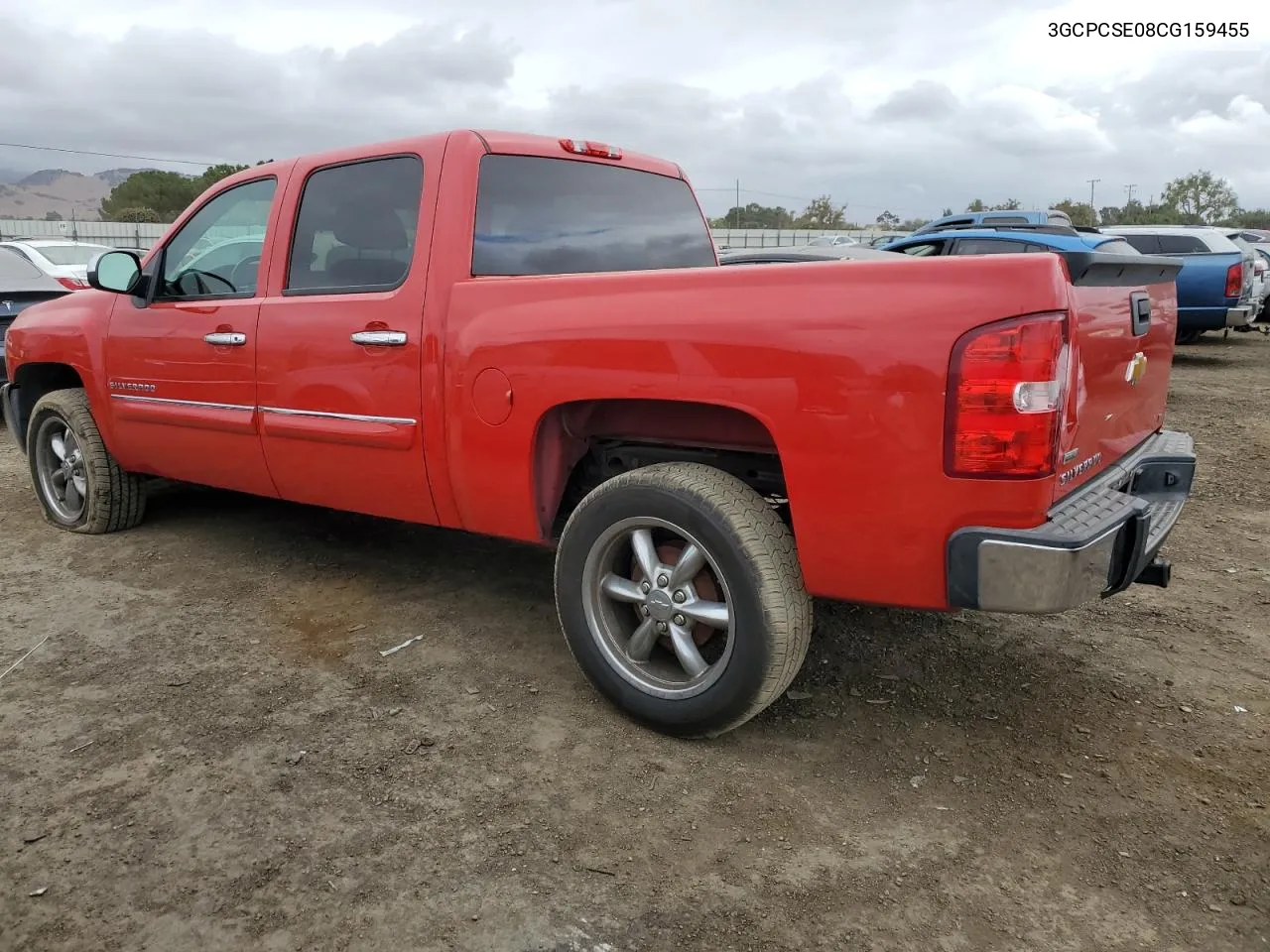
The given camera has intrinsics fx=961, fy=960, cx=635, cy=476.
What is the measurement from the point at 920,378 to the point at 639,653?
1.23 meters

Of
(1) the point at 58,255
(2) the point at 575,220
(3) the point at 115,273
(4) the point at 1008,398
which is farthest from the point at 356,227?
(1) the point at 58,255

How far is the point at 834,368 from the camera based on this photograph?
7.73 feet

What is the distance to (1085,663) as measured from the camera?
3426mm

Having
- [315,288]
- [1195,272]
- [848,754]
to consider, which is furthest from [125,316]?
[1195,272]

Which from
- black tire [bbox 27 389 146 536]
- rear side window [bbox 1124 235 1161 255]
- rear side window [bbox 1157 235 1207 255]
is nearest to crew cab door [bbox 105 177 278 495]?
black tire [bbox 27 389 146 536]

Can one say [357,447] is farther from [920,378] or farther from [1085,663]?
[1085,663]

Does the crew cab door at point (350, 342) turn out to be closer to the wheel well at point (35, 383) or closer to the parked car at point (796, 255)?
the wheel well at point (35, 383)

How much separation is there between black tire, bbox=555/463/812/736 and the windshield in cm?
1068

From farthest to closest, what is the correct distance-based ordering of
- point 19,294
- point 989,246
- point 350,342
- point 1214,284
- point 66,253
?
point 66,253, point 1214,284, point 989,246, point 19,294, point 350,342

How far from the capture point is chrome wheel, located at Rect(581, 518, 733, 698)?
9.10 ft

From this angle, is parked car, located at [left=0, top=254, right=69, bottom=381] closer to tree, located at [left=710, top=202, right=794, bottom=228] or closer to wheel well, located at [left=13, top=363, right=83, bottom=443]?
wheel well, located at [left=13, top=363, right=83, bottom=443]

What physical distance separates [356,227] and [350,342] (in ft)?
1.64

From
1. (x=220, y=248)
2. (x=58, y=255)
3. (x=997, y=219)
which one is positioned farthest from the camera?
(x=997, y=219)

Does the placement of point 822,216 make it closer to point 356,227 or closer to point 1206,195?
point 1206,195
